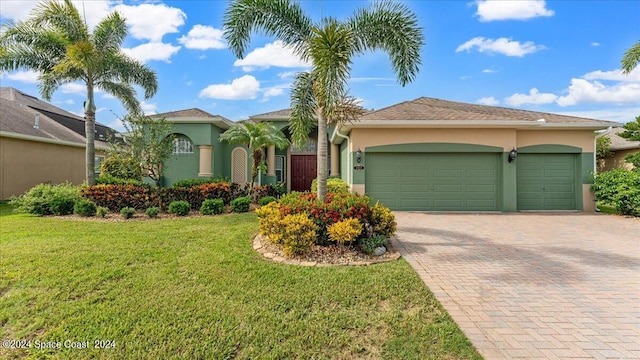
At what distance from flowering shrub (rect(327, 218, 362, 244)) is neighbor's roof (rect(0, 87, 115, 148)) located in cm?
1339

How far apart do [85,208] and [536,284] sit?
1273 cm

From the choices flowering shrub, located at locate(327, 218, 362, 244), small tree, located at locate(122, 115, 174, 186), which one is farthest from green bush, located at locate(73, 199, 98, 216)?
flowering shrub, located at locate(327, 218, 362, 244)

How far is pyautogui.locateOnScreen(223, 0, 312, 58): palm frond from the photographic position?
6.81m

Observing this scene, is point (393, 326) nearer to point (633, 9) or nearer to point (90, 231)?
point (90, 231)

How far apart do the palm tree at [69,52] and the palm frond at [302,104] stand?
29.7ft

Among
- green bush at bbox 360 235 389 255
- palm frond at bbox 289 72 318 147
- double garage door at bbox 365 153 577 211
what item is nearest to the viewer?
green bush at bbox 360 235 389 255

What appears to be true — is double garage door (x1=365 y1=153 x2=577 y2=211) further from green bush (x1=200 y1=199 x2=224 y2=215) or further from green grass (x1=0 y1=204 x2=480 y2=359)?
green grass (x1=0 y1=204 x2=480 y2=359)

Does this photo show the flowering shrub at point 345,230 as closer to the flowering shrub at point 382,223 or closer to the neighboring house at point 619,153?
the flowering shrub at point 382,223

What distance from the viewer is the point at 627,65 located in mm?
11953

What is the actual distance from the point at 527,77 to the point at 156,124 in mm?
17131

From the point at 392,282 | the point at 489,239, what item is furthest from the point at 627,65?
the point at 392,282

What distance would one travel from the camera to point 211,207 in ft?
33.9

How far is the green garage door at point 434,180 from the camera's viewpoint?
37.9 feet

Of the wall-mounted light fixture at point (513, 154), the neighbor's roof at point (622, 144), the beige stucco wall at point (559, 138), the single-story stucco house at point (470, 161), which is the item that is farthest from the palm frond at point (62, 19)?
the neighbor's roof at point (622, 144)
